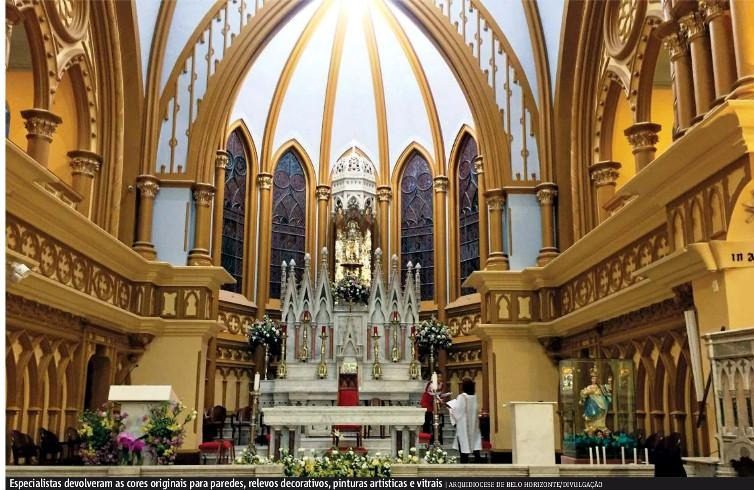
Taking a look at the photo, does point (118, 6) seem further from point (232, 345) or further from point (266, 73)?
point (232, 345)

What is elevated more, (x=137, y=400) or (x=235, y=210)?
(x=235, y=210)

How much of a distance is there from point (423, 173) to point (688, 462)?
15486 millimetres

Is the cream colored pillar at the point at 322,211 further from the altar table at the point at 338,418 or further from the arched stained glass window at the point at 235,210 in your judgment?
the altar table at the point at 338,418

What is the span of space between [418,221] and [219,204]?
5716 millimetres

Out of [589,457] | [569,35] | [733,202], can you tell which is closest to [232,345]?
[569,35]

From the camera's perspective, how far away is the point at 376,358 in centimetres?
1628

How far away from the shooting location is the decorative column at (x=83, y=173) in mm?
12359

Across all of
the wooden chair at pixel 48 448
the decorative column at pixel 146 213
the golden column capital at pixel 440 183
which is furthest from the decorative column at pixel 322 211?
the wooden chair at pixel 48 448

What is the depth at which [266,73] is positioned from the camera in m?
19.4

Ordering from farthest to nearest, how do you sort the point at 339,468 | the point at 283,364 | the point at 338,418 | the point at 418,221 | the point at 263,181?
the point at 418,221 < the point at 263,181 < the point at 283,364 < the point at 338,418 < the point at 339,468

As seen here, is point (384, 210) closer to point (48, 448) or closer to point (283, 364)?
point (283, 364)

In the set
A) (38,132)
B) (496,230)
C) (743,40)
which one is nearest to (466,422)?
(496,230)

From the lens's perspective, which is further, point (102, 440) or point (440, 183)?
point (440, 183)

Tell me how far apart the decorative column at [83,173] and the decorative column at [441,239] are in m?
9.71
